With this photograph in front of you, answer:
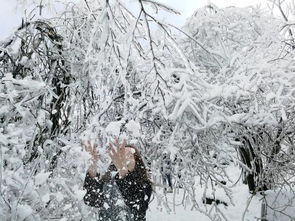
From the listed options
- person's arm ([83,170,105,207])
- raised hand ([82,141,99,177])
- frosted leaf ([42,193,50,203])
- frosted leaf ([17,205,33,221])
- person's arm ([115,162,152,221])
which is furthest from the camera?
raised hand ([82,141,99,177])

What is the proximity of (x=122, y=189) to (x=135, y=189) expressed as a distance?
114mm

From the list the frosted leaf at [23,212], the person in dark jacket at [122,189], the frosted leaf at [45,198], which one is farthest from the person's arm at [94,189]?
the frosted leaf at [23,212]

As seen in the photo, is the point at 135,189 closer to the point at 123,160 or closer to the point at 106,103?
the point at 123,160

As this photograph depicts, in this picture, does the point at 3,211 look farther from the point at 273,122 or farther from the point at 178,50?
the point at 273,122

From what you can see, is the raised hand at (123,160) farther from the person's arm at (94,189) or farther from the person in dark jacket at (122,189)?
the person's arm at (94,189)

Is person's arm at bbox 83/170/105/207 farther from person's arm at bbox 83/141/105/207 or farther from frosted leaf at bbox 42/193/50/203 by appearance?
frosted leaf at bbox 42/193/50/203

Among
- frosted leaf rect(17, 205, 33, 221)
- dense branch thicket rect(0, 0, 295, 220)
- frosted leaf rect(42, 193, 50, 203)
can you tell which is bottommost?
frosted leaf rect(17, 205, 33, 221)

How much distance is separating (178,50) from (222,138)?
358 cm

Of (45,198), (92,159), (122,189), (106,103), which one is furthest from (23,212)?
(106,103)

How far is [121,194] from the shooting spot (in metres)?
3.36

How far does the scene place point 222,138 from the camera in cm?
551

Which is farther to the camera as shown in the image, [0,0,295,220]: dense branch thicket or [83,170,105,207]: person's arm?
[83,170,105,207]: person's arm

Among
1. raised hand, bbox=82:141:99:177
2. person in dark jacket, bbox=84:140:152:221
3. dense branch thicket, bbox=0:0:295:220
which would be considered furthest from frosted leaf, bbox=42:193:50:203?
raised hand, bbox=82:141:99:177

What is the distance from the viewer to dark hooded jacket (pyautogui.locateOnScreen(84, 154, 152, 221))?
3311mm
